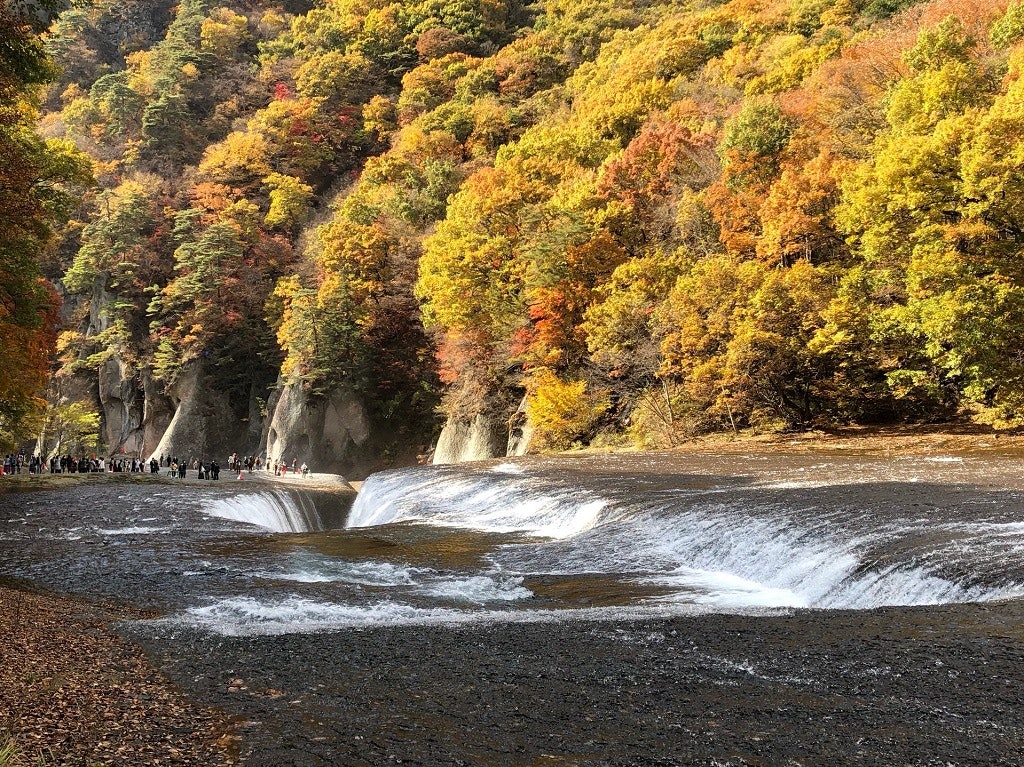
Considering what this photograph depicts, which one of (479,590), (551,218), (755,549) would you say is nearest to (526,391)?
(551,218)

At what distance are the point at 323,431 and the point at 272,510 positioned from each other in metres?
22.7

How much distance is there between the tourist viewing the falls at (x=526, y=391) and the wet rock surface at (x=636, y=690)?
0.14ft

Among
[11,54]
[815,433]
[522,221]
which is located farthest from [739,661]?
[522,221]

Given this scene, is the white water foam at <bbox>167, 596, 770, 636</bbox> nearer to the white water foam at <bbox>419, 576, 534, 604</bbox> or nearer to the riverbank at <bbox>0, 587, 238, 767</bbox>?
the white water foam at <bbox>419, 576, 534, 604</bbox>

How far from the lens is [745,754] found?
4445 millimetres

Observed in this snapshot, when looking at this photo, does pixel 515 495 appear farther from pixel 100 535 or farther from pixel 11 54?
pixel 11 54

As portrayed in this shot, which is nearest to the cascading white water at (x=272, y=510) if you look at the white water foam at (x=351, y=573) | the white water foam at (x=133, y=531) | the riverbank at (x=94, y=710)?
the white water foam at (x=133, y=531)

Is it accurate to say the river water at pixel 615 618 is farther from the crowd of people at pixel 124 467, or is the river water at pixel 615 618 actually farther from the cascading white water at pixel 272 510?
the crowd of people at pixel 124 467

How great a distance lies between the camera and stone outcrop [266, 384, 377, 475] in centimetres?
4747

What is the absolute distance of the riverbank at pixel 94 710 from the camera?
14.3 ft

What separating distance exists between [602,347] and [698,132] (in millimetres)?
15225

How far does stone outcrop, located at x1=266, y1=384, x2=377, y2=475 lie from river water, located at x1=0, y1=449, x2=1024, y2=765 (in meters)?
29.1

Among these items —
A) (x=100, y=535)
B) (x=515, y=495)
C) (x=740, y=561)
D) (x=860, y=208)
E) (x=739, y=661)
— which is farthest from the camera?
(x=860, y=208)

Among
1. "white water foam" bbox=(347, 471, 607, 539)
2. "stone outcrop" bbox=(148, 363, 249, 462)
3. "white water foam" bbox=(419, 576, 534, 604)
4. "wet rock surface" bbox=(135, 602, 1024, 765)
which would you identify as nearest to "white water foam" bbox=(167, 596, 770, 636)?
"wet rock surface" bbox=(135, 602, 1024, 765)
